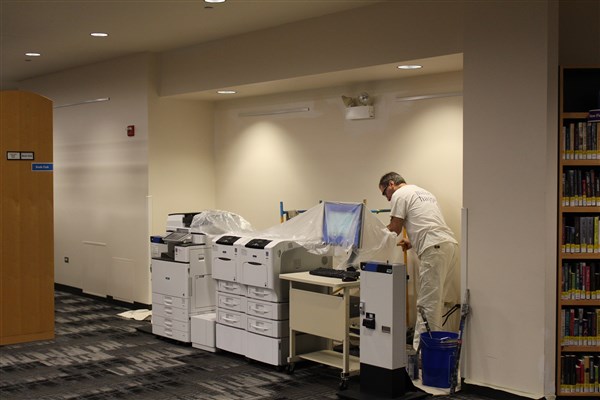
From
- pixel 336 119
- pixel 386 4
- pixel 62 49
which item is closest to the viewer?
pixel 386 4

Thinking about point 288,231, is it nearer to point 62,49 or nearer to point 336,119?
point 336,119

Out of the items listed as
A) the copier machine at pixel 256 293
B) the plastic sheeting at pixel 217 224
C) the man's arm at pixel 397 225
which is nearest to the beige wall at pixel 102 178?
the plastic sheeting at pixel 217 224

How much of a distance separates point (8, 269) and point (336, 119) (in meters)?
3.64

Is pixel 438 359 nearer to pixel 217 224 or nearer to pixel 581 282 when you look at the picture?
pixel 581 282

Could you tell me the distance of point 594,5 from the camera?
5.45 meters

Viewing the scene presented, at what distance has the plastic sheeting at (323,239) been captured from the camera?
6035 mm

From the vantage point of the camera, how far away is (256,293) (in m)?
6.43

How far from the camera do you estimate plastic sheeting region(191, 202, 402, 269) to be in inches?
238

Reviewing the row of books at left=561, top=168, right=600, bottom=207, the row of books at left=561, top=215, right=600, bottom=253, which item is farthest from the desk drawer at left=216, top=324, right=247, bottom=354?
the row of books at left=561, top=168, right=600, bottom=207

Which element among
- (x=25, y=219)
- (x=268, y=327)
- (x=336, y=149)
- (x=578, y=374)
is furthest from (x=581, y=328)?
(x=25, y=219)

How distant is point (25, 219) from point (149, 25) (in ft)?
7.54

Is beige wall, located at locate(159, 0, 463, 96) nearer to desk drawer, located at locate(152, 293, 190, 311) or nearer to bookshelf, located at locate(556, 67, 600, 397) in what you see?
bookshelf, located at locate(556, 67, 600, 397)

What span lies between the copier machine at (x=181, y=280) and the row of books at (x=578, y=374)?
348cm

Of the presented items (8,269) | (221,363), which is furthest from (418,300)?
(8,269)
